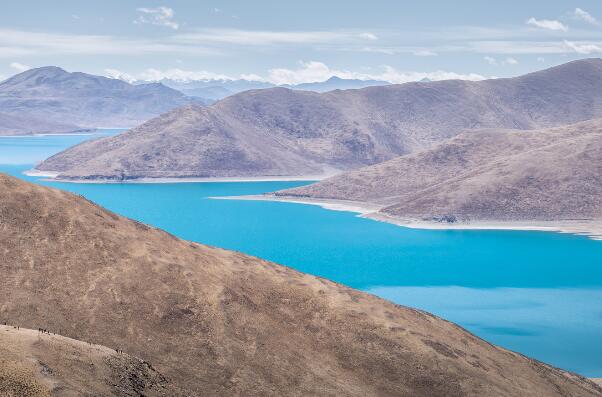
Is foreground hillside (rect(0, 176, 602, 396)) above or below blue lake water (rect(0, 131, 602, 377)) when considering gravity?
above

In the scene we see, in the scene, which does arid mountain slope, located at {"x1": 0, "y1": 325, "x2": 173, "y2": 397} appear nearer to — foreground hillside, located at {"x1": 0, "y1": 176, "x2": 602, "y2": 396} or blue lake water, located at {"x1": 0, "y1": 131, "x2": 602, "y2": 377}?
foreground hillside, located at {"x1": 0, "y1": 176, "x2": 602, "y2": 396}

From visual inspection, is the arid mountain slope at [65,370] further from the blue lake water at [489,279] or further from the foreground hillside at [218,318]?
the blue lake water at [489,279]

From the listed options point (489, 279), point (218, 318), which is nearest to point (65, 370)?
point (218, 318)

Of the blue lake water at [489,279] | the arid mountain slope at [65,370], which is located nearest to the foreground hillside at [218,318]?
the arid mountain slope at [65,370]

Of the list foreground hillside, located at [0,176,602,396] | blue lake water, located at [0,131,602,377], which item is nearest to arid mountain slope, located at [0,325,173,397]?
foreground hillside, located at [0,176,602,396]

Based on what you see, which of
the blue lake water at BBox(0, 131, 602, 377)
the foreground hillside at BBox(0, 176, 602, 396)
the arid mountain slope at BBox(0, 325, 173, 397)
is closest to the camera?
the arid mountain slope at BBox(0, 325, 173, 397)

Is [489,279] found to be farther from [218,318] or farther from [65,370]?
[65,370]

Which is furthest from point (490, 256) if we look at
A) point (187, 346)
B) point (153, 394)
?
point (153, 394)
